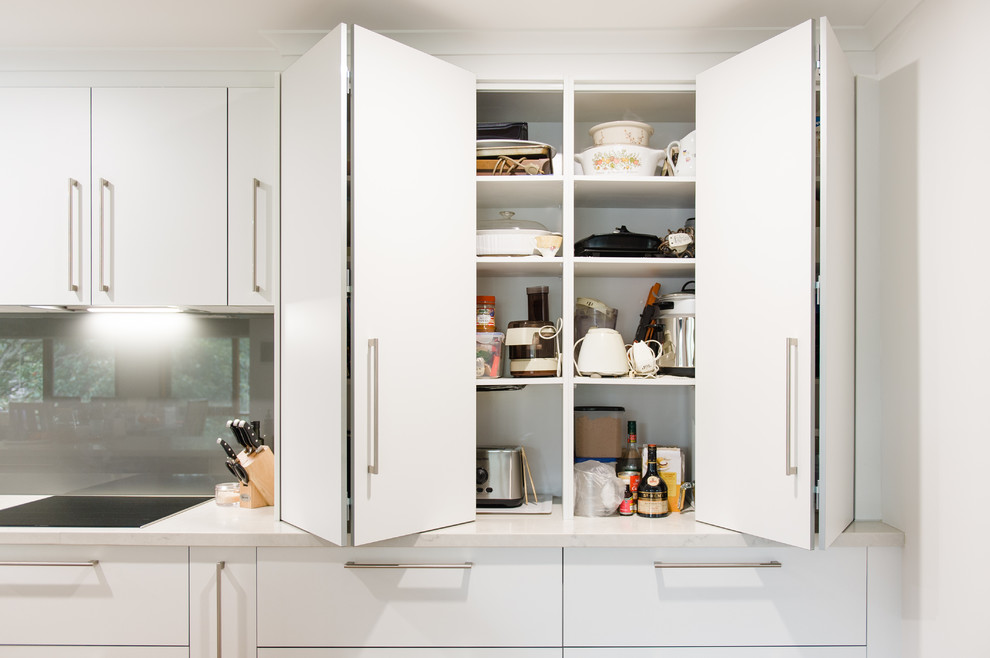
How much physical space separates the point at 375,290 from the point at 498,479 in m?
0.73

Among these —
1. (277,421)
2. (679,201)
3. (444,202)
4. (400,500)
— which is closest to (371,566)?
(400,500)

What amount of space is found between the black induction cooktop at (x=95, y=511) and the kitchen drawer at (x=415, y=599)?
0.49 metres

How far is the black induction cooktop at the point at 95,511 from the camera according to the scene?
192cm

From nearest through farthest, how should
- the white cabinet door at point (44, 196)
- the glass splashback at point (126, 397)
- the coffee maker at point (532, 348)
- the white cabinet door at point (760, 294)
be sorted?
1. the white cabinet door at point (760, 294)
2. the coffee maker at point (532, 348)
3. the white cabinet door at point (44, 196)
4. the glass splashback at point (126, 397)

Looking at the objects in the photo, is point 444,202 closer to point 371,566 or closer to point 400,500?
point 400,500

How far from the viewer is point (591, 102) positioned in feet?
6.96

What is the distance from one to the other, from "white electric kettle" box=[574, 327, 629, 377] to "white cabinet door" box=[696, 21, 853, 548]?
231 millimetres

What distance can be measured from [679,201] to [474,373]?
945mm

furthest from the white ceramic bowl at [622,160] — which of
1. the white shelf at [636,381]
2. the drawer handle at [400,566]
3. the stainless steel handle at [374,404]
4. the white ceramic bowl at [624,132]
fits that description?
the drawer handle at [400,566]

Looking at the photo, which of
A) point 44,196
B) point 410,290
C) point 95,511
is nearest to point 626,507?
point 410,290

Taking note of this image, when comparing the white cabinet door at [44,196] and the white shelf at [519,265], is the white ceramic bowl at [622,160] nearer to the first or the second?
the white shelf at [519,265]

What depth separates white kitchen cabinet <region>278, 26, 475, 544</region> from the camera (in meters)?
1.68

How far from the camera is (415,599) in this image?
5.92 feet

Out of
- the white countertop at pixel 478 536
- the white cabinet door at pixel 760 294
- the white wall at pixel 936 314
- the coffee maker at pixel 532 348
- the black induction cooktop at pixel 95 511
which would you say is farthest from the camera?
the coffee maker at pixel 532 348
